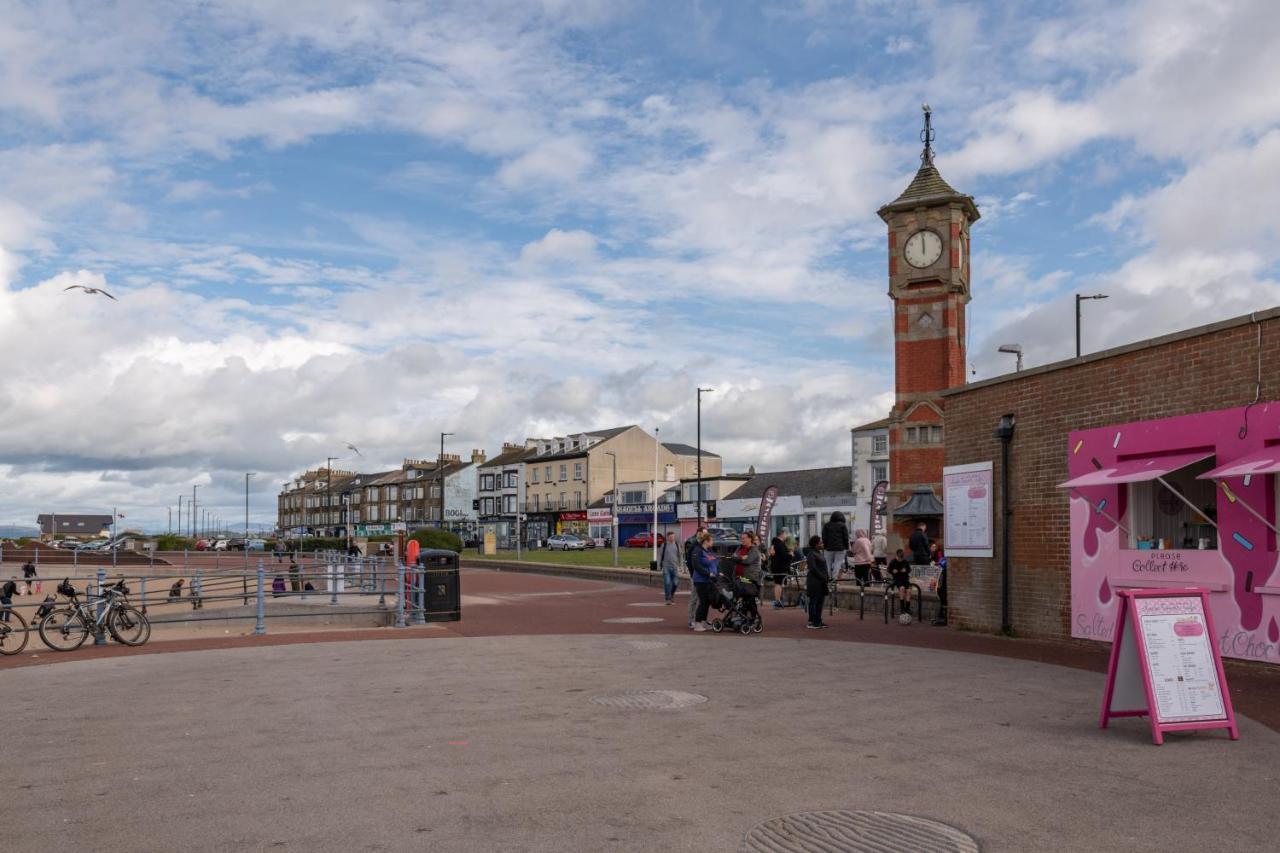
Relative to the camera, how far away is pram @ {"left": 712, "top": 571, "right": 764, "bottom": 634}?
59.6ft

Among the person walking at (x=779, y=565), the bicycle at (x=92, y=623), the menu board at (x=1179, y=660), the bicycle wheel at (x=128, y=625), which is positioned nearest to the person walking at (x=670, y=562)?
the person walking at (x=779, y=565)

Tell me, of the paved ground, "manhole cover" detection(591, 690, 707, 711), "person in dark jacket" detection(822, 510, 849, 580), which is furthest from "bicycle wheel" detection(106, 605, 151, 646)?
"person in dark jacket" detection(822, 510, 849, 580)

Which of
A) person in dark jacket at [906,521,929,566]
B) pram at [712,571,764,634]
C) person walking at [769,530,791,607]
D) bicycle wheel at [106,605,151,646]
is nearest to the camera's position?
bicycle wheel at [106,605,151,646]

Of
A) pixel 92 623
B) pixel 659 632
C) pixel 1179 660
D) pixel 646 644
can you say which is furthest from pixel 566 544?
pixel 1179 660

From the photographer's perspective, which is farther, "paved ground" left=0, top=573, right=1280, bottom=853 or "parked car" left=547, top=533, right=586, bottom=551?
"parked car" left=547, top=533, right=586, bottom=551

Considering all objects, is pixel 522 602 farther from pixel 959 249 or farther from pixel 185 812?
pixel 959 249

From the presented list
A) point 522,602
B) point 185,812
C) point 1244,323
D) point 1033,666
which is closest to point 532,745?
point 185,812

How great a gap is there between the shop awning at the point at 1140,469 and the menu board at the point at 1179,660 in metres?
4.41

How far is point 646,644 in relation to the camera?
16.2 metres

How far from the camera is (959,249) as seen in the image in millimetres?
44688

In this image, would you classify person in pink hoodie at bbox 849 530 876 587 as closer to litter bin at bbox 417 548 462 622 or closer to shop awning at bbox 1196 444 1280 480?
litter bin at bbox 417 548 462 622

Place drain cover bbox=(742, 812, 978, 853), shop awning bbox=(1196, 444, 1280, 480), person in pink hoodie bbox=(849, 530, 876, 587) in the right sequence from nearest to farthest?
drain cover bbox=(742, 812, 978, 853), shop awning bbox=(1196, 444, 1280, 480), person in pink hoodie bbox=(849, 530, 876, 587)

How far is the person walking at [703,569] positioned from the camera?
60.6 ft

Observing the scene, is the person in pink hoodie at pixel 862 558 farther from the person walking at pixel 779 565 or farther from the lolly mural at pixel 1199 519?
the lolly mural at pixel 1199 519
